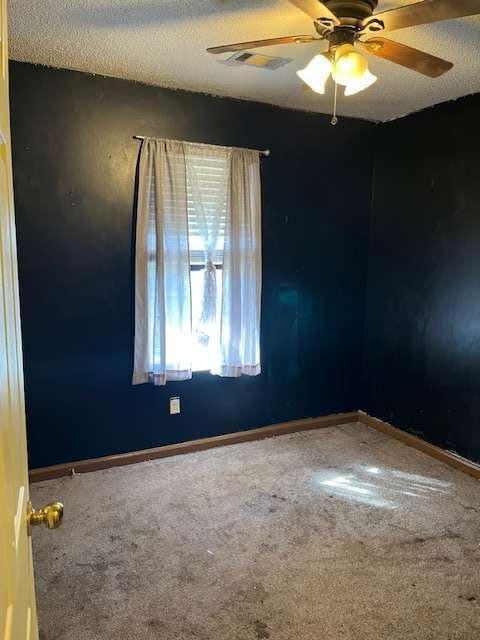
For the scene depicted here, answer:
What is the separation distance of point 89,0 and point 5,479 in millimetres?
1876

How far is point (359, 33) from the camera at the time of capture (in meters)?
1.70

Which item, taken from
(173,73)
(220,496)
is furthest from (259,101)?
(220,496)

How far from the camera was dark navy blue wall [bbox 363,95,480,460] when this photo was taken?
3.05 m

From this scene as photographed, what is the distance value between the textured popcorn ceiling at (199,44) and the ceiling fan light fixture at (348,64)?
391 millimetres

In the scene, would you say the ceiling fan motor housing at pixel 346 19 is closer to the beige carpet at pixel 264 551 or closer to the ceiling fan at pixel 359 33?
the ceiling fan at pixel 359 33

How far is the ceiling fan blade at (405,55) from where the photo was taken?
67.2 inches

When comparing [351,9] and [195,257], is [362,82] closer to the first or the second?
[351,9]

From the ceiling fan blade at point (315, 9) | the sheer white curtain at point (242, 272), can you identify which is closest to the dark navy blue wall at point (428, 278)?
the sheer white curtain at point (242, 272)

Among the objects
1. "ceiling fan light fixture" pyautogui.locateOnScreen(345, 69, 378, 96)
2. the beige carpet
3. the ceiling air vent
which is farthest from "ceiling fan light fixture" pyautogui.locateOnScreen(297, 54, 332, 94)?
the beige carpet

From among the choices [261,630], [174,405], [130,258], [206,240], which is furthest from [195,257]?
[261,630]

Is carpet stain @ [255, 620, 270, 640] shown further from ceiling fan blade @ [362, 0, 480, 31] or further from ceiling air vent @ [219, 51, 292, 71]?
ceiling air vent @ [219, 51, 292, 71]

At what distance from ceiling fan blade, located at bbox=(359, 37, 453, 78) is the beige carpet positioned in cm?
209

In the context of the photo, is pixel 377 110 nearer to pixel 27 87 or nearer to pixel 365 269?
pixel 365 269

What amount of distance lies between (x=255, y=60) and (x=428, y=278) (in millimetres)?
1861
